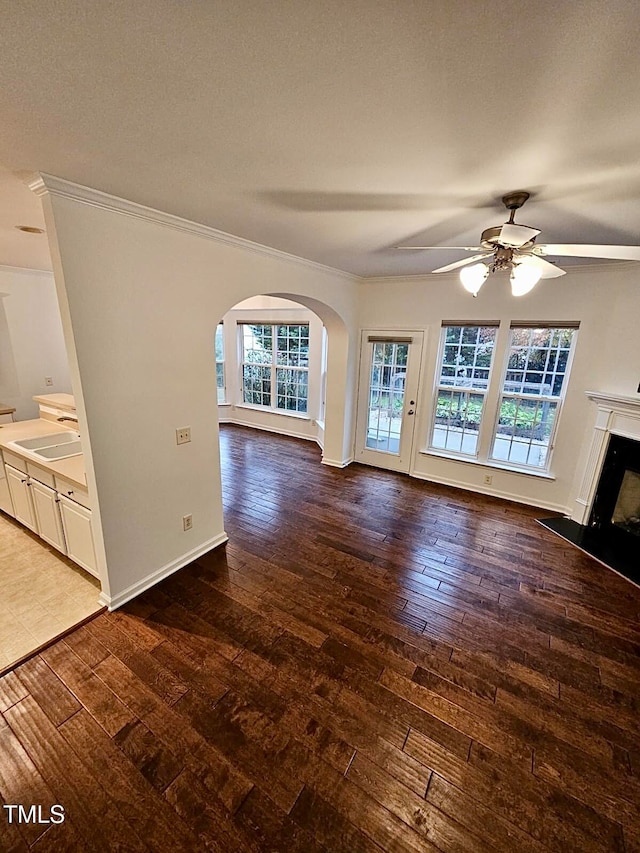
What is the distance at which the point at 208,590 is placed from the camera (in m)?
2.59

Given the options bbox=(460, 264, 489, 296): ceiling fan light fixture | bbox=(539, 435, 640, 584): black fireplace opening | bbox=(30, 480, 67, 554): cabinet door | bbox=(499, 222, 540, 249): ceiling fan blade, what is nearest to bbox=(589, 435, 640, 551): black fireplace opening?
bbox=(539, 435, 640, 584): black fireplace opening

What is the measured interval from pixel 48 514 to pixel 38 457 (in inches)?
18.1

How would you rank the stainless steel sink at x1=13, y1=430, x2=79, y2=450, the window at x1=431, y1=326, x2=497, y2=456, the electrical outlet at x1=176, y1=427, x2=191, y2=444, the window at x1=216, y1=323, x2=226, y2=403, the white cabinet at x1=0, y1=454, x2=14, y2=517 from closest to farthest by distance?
the electrical outlet at x1=176, y1=427, x2=191, y2=444, the stainless steel sink at x1=13, y1=430, x2=79, y2=450, the white cabinet at x1=0, y1=454, x2=14, y2=517, the window at x1=431, y1=326, x2=497, y2=456, the window at x1=216, y1=323, x2=226, y2=403

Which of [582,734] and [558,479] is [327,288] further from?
[582,734]

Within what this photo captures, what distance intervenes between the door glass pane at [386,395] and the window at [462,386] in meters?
0.50

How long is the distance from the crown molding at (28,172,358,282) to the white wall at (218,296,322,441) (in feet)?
9.16

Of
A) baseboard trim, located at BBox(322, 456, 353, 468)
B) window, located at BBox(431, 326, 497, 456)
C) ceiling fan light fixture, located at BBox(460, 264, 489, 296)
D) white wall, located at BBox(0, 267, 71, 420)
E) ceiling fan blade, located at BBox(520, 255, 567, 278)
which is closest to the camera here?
ceiling fan blade, located at BBox(520, 255, 567, 278)

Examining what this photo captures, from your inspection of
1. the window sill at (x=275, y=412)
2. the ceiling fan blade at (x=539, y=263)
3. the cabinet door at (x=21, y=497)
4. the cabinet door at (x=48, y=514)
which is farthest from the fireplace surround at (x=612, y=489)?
the cabinet door at (x=21, y=497)

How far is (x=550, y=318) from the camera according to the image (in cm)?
362

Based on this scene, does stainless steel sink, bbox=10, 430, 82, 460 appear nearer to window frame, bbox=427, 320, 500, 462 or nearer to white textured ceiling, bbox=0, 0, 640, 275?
white textured ceiling, bbox=0, 0, 640, 275

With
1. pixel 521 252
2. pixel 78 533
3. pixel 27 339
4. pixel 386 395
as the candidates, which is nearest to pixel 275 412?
pixel 386 395

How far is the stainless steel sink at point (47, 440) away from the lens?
119 inches

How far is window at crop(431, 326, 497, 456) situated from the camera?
411cm

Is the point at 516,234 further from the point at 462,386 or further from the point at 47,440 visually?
the point at 47,440
